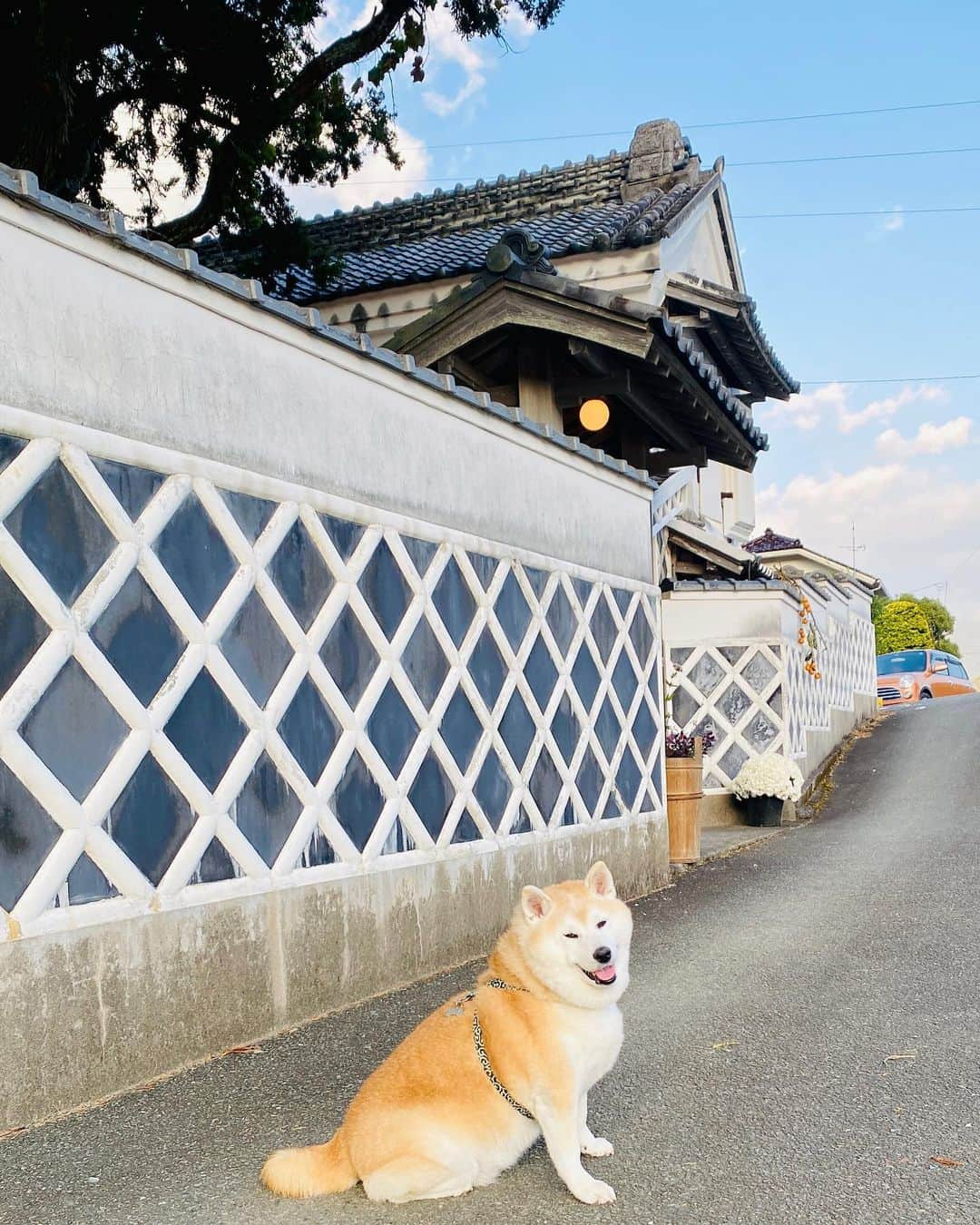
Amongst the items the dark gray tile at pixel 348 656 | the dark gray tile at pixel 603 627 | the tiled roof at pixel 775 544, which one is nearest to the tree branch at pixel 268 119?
the dark gray tile at pixel 603 627

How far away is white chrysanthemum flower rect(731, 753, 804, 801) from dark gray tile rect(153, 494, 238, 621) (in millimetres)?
8992

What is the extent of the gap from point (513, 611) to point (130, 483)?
3080mm

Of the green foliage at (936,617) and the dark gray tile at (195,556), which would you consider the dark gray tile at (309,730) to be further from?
the green foliage at (936,617)

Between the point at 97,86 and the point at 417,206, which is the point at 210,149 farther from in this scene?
the point at 417,206

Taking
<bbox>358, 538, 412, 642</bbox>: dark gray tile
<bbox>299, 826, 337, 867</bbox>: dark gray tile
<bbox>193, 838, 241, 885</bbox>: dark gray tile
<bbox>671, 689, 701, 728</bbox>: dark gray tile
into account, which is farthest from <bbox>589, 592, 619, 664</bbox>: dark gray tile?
<bbox>671, 689, 701, 728</bbox>: dark gray tile

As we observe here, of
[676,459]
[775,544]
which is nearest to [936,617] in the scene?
[775,544]

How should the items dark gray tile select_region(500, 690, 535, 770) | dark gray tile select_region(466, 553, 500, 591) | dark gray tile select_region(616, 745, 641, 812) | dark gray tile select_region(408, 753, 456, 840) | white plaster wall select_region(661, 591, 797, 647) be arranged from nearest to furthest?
dark gray tile select_region(408, 753, 456, 840) → dark gray tile select_region(466, 553, 500, 591) → dark gray tile select_region(500, 690, 535, 770) → dark gray tile select_region(616, 745, 641, 812) → white plaster wall select_region(661, 591, 797, 647)

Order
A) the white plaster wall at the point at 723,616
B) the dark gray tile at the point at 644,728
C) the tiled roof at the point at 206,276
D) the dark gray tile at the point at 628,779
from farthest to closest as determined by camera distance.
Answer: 1. the white plaster wall at the point at 723,616
2. the dark gray tile at the point at 644,728
3. the dark gray tile at the point at 628,779
4. the tiled roof at the point at 206,276

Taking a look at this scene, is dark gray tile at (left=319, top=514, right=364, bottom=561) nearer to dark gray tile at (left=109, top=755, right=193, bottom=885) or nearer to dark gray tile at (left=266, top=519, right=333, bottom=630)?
dark gray tile at (left=266, top=519, right=333, bottom=630)

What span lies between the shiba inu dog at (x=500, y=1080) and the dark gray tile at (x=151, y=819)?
53.0 inches

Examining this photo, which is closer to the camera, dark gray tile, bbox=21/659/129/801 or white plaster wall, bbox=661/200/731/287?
dark gray tile, bbox=21/659/129/801

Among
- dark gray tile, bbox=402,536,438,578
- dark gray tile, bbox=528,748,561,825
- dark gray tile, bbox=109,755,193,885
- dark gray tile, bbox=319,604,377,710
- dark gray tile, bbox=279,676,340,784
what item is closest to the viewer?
dark gray tile, bbox=109,755,193,885

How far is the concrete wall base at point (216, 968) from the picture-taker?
12.4 ft

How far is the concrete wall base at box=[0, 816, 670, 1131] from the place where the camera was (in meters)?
3.78
